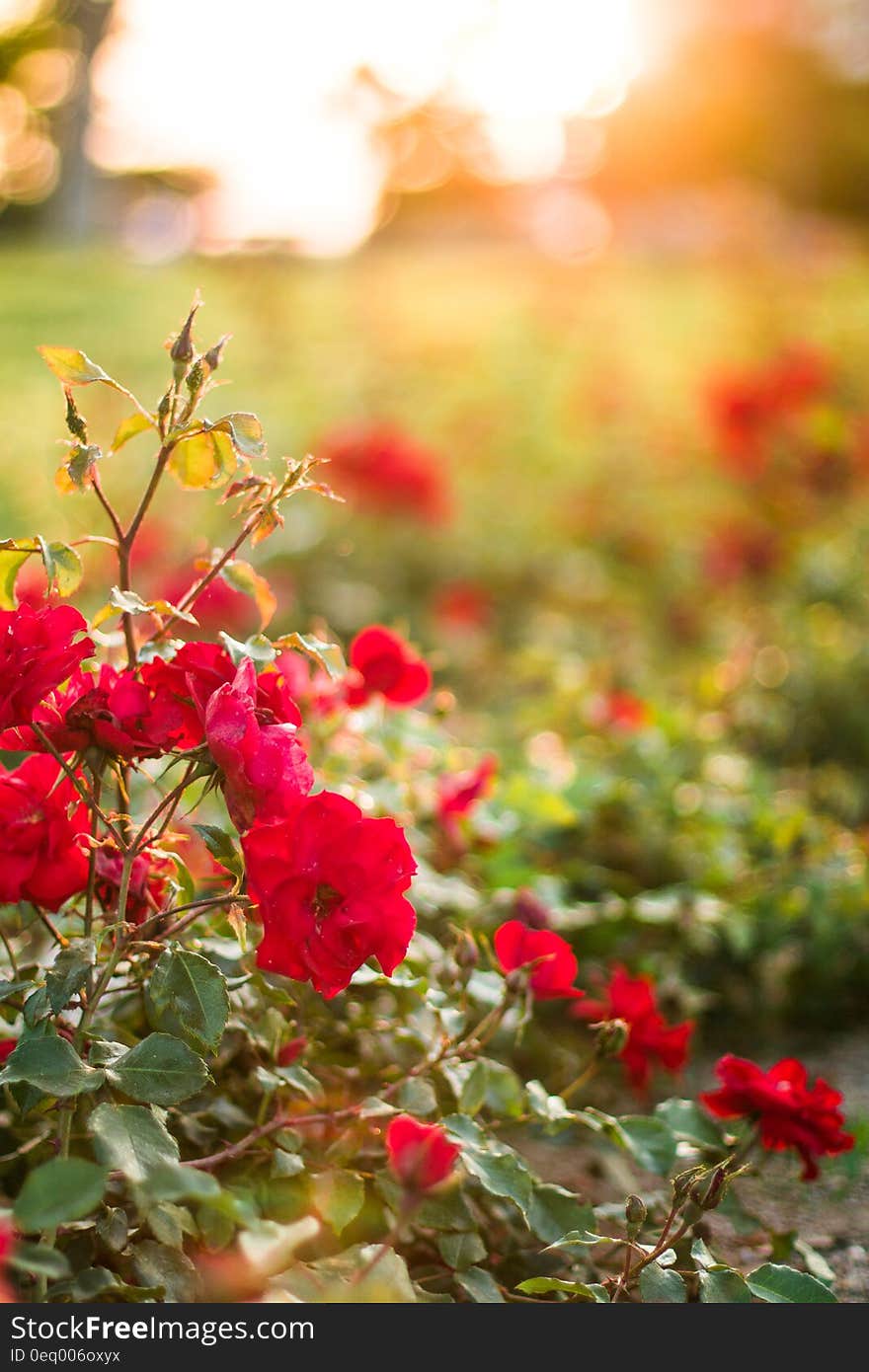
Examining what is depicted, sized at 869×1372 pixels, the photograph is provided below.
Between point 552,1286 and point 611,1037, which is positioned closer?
point 552,1286

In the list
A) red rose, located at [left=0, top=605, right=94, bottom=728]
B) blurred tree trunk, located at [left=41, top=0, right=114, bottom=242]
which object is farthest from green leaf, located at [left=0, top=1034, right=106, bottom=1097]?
blurred tree trunk, located at [left=41, top=0, right=114, bottom=242]

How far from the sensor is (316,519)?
4.28m

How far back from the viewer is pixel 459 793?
4.88ft

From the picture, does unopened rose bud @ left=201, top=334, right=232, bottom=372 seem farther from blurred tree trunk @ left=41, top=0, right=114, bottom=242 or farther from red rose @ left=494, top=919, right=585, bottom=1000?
blurred tree trunk @ left=41, top=0, right=114, bottom=242

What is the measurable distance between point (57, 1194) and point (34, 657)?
13.5 inches

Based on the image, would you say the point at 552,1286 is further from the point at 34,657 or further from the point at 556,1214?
the point at 34,657

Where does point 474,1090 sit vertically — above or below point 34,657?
below

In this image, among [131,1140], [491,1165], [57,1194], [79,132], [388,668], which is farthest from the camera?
[79,132]

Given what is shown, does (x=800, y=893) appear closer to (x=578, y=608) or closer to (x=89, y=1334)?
(x=89, y=1334)

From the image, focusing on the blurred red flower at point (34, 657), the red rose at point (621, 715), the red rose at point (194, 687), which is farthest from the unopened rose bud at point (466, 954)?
the red rose at point (621, 715)

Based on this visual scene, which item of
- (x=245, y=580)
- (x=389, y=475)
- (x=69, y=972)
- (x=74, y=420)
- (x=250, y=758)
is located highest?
(x=389, y=475)

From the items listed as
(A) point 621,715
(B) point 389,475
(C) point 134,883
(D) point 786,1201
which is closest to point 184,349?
(C) point 134,883

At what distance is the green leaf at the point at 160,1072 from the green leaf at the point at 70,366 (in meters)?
0.48

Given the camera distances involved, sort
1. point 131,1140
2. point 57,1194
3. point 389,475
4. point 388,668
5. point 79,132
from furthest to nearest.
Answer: point 79,132 < point 389,475 < point 388,668 < point 131,1140 < point 57,1194
